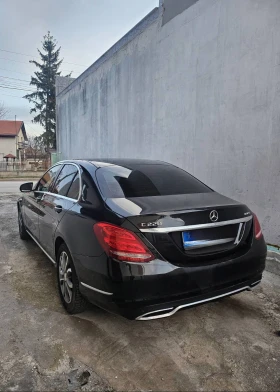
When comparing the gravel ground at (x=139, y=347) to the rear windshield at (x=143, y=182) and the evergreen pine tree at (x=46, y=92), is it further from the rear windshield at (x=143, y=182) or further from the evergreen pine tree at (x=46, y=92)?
the evergreen pine tree at (x=46, y=92)

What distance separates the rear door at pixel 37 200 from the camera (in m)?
3.91

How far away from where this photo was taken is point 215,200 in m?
2.54

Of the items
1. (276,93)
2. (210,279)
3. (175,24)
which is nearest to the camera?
(210,279)

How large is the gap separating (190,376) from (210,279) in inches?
26.7

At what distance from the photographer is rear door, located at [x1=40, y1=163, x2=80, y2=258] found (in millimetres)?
3002

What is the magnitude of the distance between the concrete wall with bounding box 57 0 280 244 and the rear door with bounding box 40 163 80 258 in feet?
8.86

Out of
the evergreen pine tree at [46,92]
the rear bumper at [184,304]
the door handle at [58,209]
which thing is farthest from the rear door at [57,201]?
the evergreen pine tree at [46,92]

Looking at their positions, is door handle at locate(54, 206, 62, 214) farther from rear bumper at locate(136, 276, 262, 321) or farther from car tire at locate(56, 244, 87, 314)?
rear bumper at locate(136, 276, 262, 321)

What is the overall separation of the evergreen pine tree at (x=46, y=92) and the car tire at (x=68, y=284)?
30.7m

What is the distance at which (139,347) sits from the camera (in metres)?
2.34

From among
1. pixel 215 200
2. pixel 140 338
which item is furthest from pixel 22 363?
pixel 215 200

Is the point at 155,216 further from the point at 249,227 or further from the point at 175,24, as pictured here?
Result: the point at 175,24

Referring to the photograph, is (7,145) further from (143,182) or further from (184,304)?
(184,304)

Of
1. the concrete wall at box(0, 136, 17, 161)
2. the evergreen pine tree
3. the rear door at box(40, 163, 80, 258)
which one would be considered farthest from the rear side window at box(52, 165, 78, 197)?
the concrete wall at box(0, 136, 17, 161)
